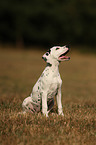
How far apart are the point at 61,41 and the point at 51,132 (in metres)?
34.1

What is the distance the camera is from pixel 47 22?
37469mm

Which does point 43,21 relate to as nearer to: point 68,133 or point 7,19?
point 7,19

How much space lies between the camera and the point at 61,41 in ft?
124

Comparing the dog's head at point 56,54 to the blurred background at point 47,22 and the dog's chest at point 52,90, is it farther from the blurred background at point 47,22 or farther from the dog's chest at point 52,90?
the blurred background at point 47,22

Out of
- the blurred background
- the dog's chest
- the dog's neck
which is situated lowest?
the dog's chest

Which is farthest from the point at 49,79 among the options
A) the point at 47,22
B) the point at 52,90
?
the point at 47,22

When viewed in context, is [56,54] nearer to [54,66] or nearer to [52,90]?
[54,66]

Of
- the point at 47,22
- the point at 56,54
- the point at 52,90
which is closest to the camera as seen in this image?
the point at 56,54

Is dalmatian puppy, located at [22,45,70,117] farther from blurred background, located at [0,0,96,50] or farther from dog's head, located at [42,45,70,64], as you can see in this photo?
blurred background, located at [0,0,96,50]

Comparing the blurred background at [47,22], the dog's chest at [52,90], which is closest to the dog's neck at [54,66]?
the dog's chest at [52,90]

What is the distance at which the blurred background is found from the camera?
35.5 meters

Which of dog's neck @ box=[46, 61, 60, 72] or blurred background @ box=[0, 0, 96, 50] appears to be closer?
dog's neck @ box=[46, 61, 60, 72]

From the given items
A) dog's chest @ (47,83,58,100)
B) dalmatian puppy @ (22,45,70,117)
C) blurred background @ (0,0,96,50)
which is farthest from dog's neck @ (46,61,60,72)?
blurred background @ (0,0,96,50)

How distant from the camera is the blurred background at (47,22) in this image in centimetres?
3547
